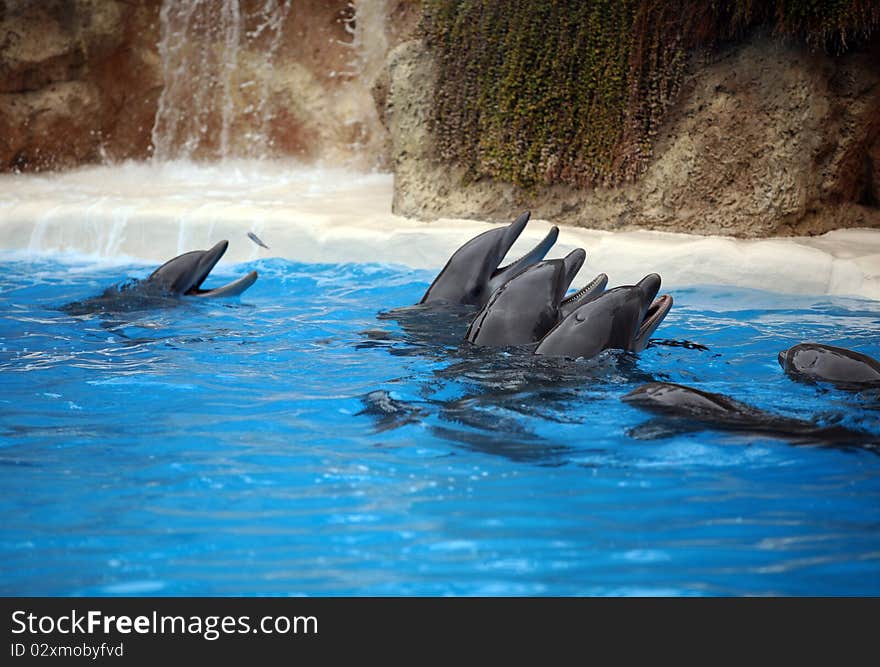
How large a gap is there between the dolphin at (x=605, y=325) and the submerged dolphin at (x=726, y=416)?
2.04 ft

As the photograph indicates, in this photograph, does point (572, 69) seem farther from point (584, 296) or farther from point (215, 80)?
point (215, 80)

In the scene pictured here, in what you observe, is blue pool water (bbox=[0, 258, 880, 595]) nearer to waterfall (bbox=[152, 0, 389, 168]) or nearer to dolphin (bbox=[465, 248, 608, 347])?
dolphin (bbox=[465, 248, 608, 347])

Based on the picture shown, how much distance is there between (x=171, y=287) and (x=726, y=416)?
14.5ft

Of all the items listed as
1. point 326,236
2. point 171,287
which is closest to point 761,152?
point 326,236

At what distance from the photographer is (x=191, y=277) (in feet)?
23.0

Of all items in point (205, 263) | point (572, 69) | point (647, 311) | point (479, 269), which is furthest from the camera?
point (572, 69)

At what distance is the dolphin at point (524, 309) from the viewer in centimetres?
487

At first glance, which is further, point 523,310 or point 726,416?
point 523,310

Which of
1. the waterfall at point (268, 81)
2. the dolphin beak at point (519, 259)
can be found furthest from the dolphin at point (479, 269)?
the waterfall at point (268, 81)

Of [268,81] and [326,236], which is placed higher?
[268,81]

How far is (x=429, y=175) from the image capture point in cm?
928

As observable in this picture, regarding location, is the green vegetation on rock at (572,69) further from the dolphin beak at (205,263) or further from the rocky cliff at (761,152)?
the dolphin beak at (205,263)

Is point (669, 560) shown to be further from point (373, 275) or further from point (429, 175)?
point (429, 175)

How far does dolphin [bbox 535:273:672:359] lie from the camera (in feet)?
14.9
